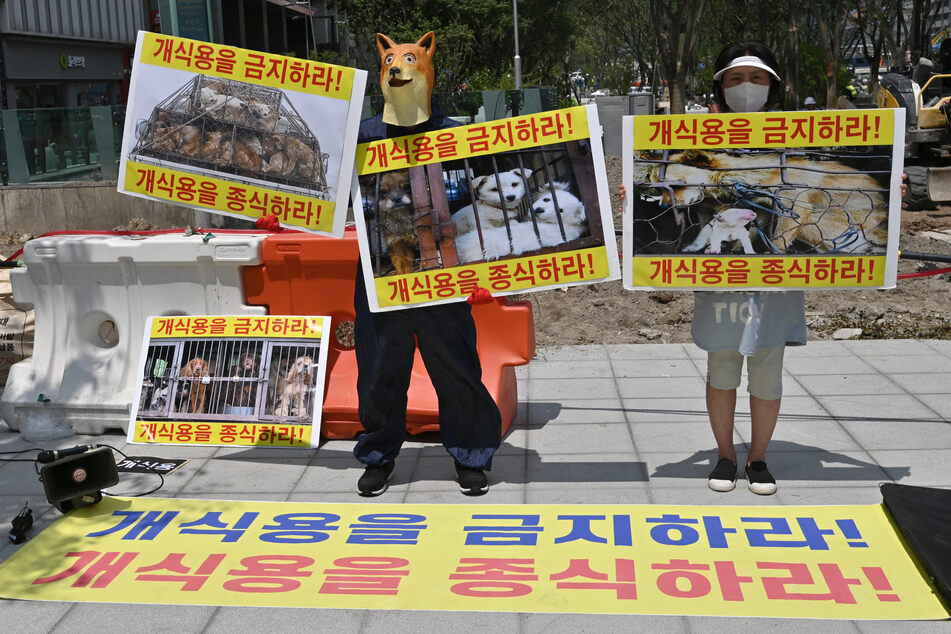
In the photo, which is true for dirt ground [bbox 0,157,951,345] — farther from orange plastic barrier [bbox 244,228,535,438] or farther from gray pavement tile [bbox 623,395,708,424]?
orange plastic barrier [bbox 244,228,535,438]

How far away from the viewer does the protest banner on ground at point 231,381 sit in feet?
19.2

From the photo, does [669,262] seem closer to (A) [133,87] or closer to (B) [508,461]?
(B) [508,461]

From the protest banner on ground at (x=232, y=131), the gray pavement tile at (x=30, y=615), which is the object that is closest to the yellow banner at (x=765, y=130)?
the protest banner on ground at (x=232, y=131)

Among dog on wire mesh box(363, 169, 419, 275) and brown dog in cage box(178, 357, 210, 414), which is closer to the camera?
dog on wire mesh box(363, 169, 419, 275)

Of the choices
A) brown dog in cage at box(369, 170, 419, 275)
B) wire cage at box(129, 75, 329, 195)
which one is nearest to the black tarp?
brown dog in cage at box(369, 170, 419, 275)

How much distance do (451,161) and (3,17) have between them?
25.8 m

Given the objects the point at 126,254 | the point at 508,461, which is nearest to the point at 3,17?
the point at 126,254

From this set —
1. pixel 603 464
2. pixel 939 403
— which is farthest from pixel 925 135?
pixel 603 464

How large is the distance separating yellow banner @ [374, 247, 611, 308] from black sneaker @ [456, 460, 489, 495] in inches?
35.9

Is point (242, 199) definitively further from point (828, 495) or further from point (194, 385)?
point (828, 495)

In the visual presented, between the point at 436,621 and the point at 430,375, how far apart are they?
152 centimetres

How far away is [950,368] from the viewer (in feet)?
23.0

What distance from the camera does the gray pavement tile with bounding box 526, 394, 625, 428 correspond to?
6.25 m

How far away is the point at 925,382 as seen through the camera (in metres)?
6.73
